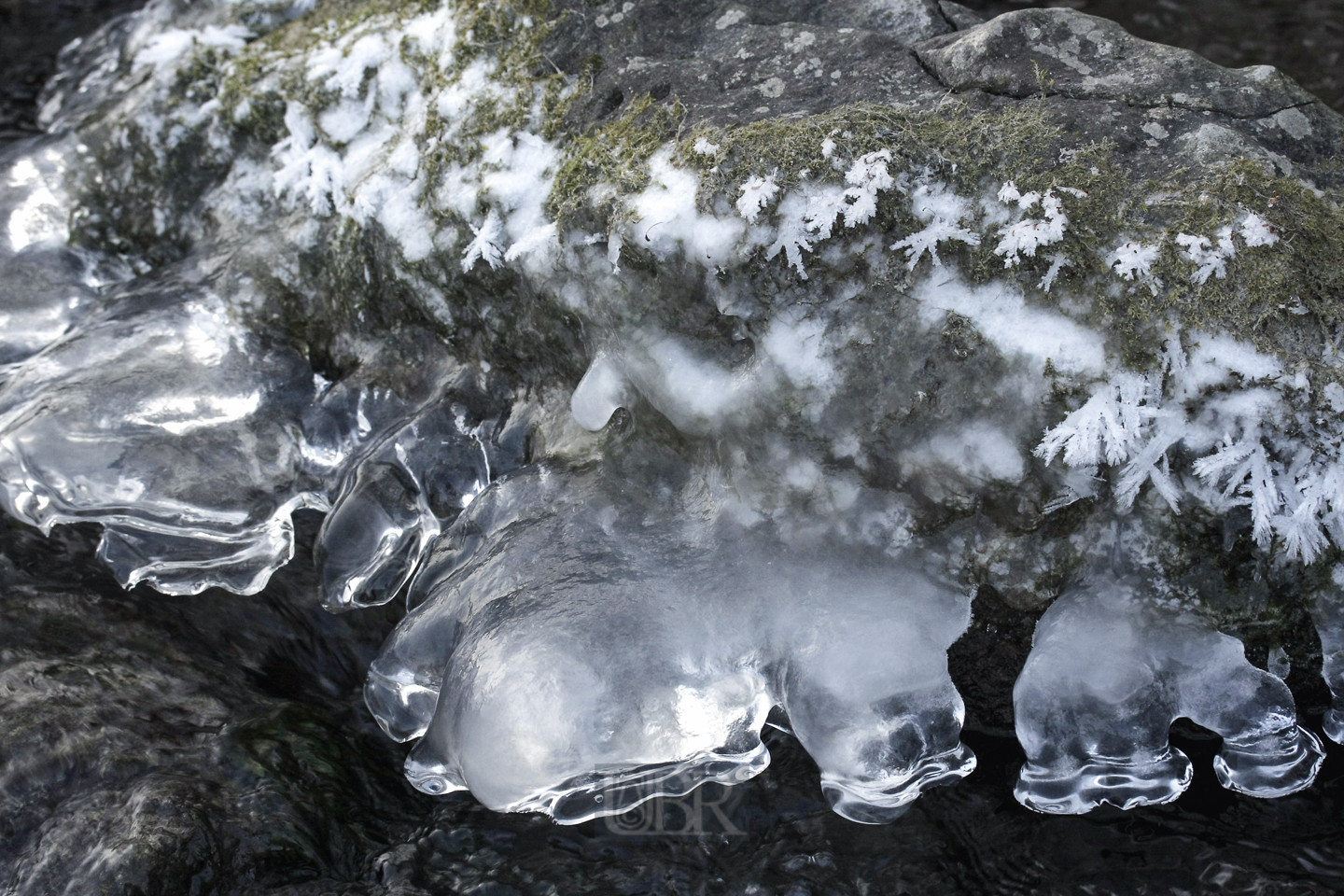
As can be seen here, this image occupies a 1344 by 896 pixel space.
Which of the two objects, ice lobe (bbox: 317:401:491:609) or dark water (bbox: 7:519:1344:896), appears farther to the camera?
ice lobe (bbox: 317:401:491:609)

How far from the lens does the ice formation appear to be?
7.07ft

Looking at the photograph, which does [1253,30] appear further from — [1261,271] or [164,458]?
[164,458]

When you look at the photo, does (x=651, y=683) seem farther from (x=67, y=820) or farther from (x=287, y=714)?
(x=67, y=820)

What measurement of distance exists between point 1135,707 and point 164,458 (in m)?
2.51

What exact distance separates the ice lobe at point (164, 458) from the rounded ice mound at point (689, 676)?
2.77 ft

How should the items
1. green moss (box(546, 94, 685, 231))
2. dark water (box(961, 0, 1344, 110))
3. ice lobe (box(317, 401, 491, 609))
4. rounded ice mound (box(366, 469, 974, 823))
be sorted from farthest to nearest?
dark water (box(961, 0, 1344, 110)) < ice lobe (box(317, 401, 491, 609)) < green moss (box(546, 94, 685, 231)) < rounded ice mound (box(366, 469, 974, 823))

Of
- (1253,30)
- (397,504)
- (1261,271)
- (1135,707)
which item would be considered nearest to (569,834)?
(397,504)

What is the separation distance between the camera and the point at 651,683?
2.28 m

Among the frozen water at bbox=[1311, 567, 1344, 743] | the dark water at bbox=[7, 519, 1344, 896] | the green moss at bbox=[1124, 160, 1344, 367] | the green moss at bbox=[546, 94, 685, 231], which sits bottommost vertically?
the dark water at bbox=[7, 519, 1344, 896]

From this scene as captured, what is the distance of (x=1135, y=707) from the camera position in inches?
86.7

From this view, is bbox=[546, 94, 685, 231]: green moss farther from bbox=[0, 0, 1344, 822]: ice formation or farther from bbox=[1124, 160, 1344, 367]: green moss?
bbox=[1124, 160, 1344, 367]: green moss

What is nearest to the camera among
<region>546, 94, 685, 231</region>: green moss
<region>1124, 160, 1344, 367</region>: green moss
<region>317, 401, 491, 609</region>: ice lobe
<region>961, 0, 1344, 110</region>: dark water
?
<region>1124, 160, 1344, 367</region>: green moss

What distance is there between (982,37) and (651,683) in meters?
1.73

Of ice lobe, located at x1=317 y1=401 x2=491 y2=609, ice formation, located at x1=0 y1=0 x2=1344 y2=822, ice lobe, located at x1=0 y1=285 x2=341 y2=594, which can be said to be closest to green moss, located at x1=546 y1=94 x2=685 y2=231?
ice formation, located at x1=0 y1=0 x2=1344 y2=822
